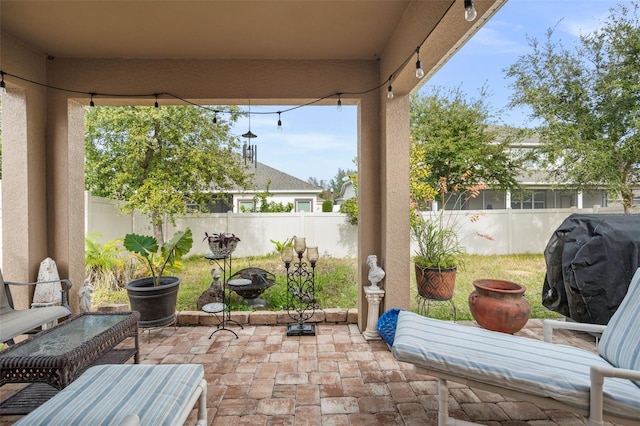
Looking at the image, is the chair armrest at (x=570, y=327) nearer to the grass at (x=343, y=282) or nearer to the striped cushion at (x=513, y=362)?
the striped cushion at (x=513, y=362)

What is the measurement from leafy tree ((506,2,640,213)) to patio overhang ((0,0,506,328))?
6.50 meters

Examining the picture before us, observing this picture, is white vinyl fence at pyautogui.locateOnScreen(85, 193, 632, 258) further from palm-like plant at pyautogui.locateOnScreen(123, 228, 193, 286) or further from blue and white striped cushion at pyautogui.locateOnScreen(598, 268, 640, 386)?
blue and white striped cushion at pyautogui.locateOnScreen(598, 268, 640, 386)

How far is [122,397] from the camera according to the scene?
60.2 inches

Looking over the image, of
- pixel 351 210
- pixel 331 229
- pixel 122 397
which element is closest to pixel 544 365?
pixel 122 397

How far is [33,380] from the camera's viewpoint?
194 centimetres

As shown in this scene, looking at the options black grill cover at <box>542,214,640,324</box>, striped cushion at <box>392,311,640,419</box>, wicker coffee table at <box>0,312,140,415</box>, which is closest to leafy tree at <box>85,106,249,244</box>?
wicker coffee table at <box>0,312,140,415</box>

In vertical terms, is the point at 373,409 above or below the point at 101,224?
below

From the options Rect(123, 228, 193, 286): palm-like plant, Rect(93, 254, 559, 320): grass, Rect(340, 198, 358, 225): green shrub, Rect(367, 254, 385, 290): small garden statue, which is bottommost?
Rect(93, 254, 559, 320): grass

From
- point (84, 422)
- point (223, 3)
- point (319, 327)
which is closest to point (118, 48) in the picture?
point (223, 3)

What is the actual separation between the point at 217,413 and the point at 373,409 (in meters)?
1.11

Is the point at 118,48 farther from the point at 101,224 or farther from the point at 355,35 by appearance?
the point at 101,224

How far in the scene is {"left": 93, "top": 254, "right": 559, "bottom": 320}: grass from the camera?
437 centimetres

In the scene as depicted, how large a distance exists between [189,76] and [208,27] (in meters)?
0.83

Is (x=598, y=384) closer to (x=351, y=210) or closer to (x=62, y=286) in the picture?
(x=62, y=286)
